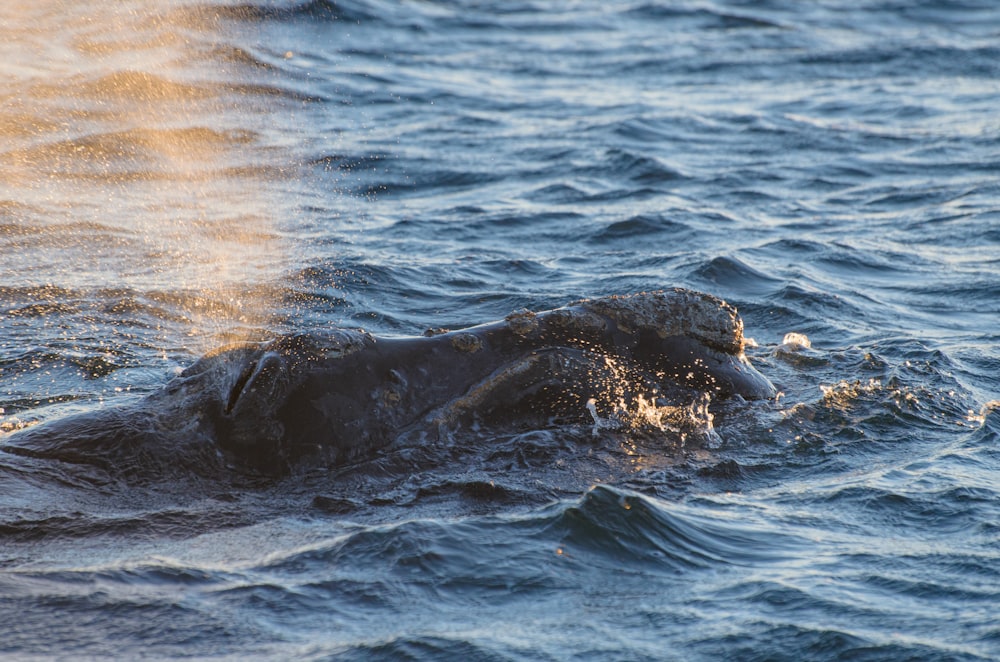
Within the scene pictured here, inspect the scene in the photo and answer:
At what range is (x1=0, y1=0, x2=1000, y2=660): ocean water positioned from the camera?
5.05 meters

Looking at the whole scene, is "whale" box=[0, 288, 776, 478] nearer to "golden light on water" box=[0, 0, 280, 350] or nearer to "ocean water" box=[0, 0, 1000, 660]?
"ocean water" box=[0, 0, 1000, 660]

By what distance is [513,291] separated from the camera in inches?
436

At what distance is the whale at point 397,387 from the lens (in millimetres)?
5988

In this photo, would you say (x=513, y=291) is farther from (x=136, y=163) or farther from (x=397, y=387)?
(x=136, y=163)

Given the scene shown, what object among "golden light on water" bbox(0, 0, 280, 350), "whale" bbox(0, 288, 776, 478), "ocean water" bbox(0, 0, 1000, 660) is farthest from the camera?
"golden light on water" bbox(0, 0, 280, 350)

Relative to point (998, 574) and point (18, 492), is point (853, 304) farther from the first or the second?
point (18, 492)

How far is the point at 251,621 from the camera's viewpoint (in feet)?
15.8

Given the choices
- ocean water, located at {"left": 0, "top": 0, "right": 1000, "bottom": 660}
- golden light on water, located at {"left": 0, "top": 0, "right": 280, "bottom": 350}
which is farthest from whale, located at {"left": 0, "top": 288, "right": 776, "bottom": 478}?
golden light on water, located at {"left": 0, "top": 0, "right": 280, "bottom": 350}

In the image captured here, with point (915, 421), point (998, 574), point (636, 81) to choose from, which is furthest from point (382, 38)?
point (998, 574)

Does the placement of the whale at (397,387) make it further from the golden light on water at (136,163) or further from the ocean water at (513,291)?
the golden light on water at (136,163)

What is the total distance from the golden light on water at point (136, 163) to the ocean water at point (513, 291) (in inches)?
2.6

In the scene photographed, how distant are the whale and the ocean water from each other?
15 cm

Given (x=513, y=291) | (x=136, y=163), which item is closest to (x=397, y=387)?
(x=513, y=291)

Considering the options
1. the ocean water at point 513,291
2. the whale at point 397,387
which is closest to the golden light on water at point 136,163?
the ocean water at point 513,291
